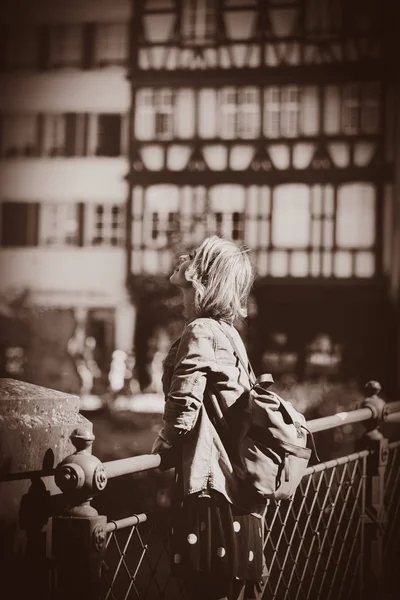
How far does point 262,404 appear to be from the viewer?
2.71 metres

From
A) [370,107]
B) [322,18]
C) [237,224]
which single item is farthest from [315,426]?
[322,18]

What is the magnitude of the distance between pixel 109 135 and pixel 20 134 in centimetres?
223

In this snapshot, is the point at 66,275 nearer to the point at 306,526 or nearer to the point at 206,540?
the point at 306,526

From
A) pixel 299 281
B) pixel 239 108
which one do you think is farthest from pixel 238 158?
pixel 299 281

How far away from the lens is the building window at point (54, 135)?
1008 inches

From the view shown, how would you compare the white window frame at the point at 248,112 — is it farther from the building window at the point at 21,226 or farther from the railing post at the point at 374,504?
the railing post at the point at 374,504

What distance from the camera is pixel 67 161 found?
83.8 ft

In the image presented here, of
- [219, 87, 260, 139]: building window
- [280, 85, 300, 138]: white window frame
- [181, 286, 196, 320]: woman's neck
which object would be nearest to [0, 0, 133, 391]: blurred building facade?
[219, 87, 260, 139]: building window

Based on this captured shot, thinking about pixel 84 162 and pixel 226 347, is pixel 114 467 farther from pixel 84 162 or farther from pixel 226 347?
pixel 84 162

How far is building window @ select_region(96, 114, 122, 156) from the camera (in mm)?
25250

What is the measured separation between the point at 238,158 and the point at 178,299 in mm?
3772

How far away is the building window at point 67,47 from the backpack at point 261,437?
79.2ft

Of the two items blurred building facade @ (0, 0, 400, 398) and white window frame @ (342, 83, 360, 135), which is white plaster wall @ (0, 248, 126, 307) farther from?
white window frame @ (342, 83, 360, 135)

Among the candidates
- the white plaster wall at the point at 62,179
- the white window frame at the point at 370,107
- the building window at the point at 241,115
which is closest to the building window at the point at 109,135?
the white plaster wall at the point at 62,179
